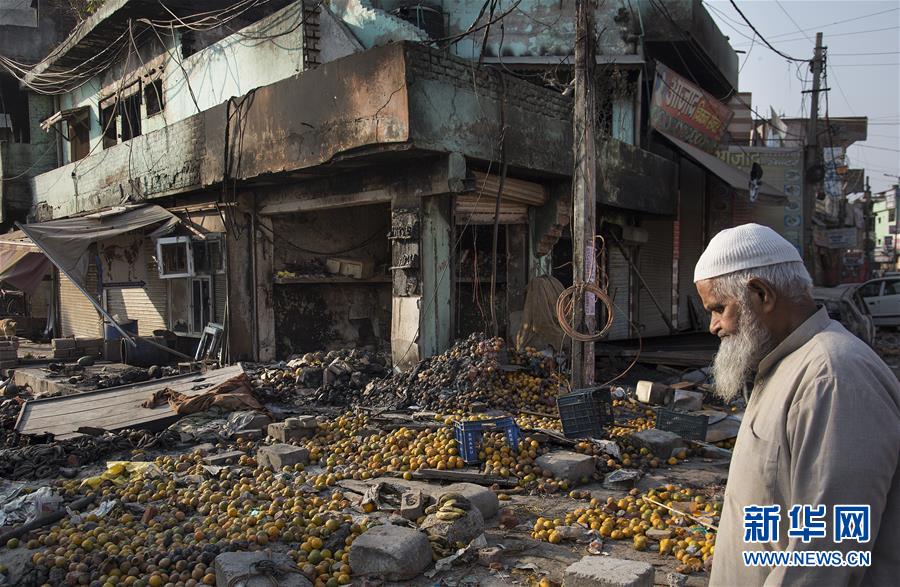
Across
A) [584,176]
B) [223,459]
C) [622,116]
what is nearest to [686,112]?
[622,116]

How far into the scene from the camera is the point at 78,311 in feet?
60.3

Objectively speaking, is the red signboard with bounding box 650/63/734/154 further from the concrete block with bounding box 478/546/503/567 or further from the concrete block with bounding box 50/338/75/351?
the concrete block with bounding box 50/338/75/351

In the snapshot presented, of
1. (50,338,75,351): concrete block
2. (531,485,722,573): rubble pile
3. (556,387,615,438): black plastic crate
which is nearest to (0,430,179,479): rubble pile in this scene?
(556,387,615,438): black plastic crate

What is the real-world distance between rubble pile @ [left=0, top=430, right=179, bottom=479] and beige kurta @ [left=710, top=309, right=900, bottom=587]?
660 centimetres

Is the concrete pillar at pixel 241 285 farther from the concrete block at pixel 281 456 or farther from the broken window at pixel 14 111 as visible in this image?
the broken window at pixel 14 111

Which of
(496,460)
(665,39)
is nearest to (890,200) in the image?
(665,39)

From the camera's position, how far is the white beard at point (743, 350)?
1.93 metres

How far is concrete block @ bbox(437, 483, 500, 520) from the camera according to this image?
15.8ft

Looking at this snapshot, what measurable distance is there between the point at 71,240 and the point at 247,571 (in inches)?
377

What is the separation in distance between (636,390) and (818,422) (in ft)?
26.2

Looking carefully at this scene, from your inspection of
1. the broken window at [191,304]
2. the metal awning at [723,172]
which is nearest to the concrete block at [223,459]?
the broken window at [191,304]

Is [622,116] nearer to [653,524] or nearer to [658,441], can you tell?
[658,441]

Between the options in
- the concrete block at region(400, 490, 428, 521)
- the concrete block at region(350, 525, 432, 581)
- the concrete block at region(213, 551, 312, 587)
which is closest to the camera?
the concrete block at region(213, 551, 312, 587)

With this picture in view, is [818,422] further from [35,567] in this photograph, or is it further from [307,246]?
[307,246]
